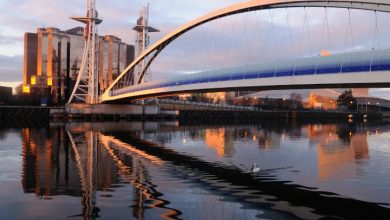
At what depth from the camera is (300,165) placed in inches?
1099

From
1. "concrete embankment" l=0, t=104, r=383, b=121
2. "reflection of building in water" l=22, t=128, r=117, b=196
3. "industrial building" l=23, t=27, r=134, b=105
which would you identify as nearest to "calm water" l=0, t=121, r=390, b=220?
"reflection of building in water" l=22, t=128, r=117, b=196

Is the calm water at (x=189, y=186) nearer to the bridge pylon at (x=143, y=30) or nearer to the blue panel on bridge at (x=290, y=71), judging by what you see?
the blue panel on bridge at (x=290, y=71)

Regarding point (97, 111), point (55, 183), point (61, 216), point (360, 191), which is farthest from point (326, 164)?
point (97, 111)

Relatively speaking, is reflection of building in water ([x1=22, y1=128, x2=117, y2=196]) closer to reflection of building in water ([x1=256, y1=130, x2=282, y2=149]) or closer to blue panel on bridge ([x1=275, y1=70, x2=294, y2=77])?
reflection of building in water ([x1=256, y1=130, x2=282, y2=149])

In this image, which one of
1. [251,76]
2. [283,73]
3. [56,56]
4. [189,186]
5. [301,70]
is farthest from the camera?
[56,56]

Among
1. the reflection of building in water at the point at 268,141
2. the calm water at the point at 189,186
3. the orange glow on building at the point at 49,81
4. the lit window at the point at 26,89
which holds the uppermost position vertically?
the orange glow on building at the point at 49,81

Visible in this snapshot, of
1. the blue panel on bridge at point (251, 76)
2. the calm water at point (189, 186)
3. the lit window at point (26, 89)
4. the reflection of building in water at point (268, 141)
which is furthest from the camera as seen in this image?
the lit window at point (26, 89)

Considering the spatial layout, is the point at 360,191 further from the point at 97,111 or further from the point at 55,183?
the point at 97,111

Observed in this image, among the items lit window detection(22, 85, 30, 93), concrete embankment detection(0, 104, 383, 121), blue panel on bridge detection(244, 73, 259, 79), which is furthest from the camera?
lit window detection(22, 85, 30, 93)

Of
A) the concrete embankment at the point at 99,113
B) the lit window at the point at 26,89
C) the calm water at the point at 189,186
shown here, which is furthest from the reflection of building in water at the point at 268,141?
the lit window at the point at 26,89

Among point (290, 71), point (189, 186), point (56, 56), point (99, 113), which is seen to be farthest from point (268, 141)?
point (56, 56)

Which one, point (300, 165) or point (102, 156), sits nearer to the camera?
point (300, 165)

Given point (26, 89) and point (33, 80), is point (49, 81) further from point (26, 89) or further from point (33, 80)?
point (26, 89)

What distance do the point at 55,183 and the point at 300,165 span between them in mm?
14988
